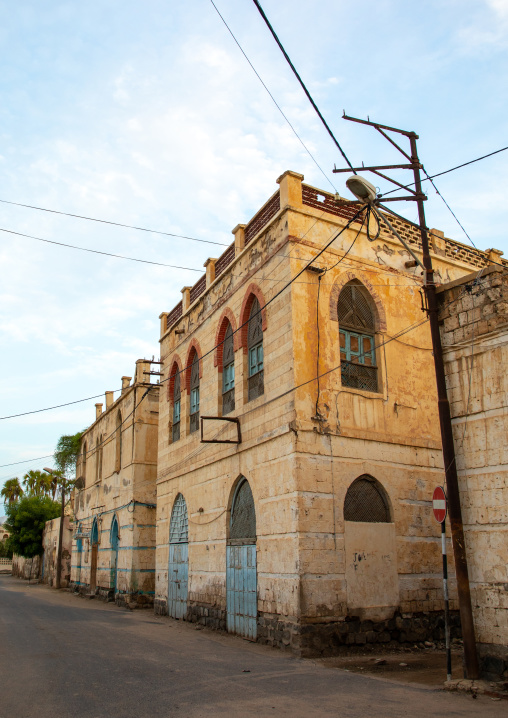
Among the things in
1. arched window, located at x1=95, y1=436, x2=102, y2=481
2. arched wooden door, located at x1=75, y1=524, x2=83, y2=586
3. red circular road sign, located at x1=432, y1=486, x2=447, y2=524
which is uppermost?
arched window, located at x1=95, y1=436, x2=102, y2=481

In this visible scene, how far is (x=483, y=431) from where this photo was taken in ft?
28.0

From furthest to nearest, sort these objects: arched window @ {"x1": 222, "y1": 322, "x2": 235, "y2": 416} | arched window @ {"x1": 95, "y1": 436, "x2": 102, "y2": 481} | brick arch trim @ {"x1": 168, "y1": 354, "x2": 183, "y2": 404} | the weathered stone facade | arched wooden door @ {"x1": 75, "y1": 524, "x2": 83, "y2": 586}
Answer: arched wooden door @ {"x1": 75, "y1": 524, "x2": 83, "y2": 586} → arched window @ {"x1": 95, "y1": 436, "x2": 102, "y2": 481} → brick arch trim @ {"x1": 168, "y1": 354, "x2": 183, "y2": 404} → arched window @ {"x1": 222, "y1": 322, "x2": 235, "y2": 416} → the weathered stone facade

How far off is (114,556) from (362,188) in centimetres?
2038

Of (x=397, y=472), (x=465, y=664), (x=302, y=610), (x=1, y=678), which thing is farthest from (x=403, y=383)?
(x=1, y=678)

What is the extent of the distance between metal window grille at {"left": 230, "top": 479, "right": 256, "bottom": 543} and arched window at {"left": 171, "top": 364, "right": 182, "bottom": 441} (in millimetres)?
4961

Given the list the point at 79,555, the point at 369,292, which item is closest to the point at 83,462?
the point at 79,555

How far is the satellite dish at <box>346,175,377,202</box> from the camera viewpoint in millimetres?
8586

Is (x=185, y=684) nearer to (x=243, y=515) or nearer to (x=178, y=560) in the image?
(x=243, y=515)

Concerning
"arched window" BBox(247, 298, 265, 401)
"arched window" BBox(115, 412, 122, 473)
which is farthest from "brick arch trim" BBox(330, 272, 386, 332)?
"arched window" BBox(115, 412, 122, 473)

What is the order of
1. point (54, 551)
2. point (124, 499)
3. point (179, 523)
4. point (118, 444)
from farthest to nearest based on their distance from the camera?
1. point (54, 551)
2. point (118, 444)
3. point (124, 499)
4. point (179, 523)

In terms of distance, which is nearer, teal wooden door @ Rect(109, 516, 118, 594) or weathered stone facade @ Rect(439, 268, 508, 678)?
weathered stone facade @ Rect(439, 268, 508, 678)

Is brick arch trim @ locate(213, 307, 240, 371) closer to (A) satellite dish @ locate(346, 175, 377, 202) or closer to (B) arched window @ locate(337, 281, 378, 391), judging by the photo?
(B) arched window @ locate(337, 281, 378, 391)

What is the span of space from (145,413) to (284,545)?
43.3ft

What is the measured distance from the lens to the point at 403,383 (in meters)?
13.6
